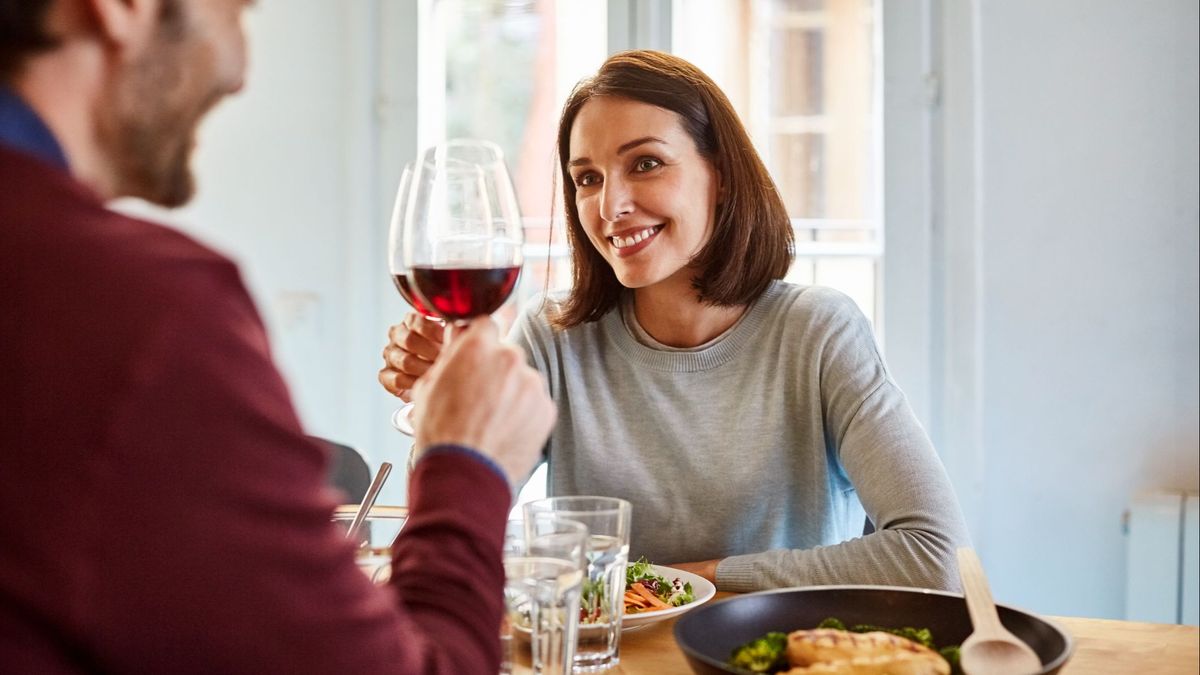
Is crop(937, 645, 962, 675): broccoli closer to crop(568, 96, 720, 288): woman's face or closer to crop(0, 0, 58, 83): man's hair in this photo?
crop(0, 0, 58, 83): man's hair

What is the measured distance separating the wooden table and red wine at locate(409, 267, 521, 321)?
367mm

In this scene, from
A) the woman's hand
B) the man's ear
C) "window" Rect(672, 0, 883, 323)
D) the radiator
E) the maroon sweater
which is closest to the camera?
the maroon sweater

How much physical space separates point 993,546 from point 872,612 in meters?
1.76

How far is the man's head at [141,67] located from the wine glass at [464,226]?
247mm

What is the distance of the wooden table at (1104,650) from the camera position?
1132 mm

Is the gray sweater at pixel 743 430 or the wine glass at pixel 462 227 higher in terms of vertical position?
the wine glass at pixel 462 227

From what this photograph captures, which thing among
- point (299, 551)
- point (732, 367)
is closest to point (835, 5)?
point (732, 367)

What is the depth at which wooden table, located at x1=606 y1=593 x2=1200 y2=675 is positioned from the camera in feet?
3.71

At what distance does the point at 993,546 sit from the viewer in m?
2.77

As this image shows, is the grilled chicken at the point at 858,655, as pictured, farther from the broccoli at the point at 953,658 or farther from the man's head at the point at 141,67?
the man's head at the point at 141,67

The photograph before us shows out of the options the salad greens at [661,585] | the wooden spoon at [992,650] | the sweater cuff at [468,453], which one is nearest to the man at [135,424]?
the sweater cuff at [468,453]

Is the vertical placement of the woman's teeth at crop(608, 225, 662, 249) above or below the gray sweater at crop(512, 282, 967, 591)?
above

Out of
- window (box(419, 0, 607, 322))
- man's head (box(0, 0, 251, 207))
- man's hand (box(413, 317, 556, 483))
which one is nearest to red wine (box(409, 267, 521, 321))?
man's hand (box(413, 317, 556, 483))

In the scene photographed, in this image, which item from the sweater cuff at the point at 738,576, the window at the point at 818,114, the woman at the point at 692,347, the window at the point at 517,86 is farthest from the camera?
the window at the point at 517,86
